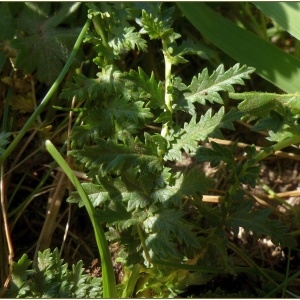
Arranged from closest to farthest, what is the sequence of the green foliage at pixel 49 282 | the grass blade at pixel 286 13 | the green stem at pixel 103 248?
the green stem at pixel 103 248
the green foliage at pixel 49 282
the grass blade at pixel 286 13

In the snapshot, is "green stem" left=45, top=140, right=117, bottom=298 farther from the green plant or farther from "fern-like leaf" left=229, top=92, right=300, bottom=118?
"fern-like leaf" left=229, top=92, right=300, bottom=118

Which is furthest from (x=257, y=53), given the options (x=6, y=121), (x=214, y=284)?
(x=6, y=121)

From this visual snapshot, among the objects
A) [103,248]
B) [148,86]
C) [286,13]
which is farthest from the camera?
[286,13]

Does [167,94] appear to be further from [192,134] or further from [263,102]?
[263,102]

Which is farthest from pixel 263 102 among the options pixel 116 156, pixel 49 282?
pixel 49 282

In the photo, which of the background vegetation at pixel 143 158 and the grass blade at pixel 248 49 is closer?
the background vegetation at pixel 143 158

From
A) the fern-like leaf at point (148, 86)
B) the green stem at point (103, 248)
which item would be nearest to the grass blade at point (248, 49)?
the fern-like leaf at point (148, 86)

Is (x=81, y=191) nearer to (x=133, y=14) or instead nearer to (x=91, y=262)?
(x=91, y=262)

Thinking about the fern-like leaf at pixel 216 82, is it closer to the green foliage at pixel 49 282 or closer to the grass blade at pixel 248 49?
the grass blade at pixel 248 49
